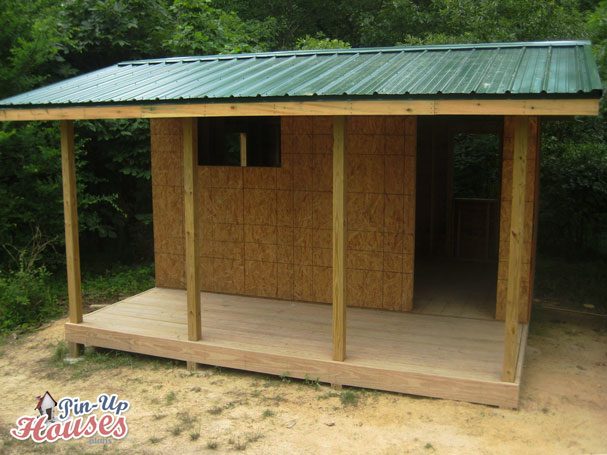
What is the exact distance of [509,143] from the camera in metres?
6.28

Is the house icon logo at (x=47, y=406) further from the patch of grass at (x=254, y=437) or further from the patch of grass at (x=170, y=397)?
the patch of grass at (x=254, y=437)

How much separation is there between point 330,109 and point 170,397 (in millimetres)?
2755

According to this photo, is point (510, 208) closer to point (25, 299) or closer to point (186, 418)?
point (186, 418)

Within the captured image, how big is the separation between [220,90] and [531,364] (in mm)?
3805

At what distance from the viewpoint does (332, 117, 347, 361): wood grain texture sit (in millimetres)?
5148

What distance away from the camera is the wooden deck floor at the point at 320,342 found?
5148mm

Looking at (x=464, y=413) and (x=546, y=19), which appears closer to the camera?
(x=464, y=413)

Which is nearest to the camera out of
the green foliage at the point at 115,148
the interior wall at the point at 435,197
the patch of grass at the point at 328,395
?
the patch of grass at the point at 328,395

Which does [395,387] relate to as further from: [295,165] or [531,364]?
[295,165]

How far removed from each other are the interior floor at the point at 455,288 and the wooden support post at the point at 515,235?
1.77 metres

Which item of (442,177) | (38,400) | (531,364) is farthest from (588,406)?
(442,177)

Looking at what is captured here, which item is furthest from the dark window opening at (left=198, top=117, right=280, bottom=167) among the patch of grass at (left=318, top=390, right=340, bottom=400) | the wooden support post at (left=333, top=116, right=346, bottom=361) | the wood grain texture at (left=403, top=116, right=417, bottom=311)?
the patch of grass at (left=318, top=390, right=340, bottom=400)

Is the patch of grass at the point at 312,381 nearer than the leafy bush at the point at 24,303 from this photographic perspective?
Yes

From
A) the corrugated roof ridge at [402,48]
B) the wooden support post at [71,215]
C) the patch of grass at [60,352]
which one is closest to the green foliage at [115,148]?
the patch of grass at [60,352]
